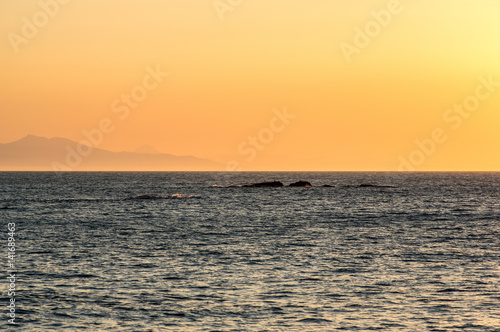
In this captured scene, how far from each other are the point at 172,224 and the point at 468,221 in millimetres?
40733

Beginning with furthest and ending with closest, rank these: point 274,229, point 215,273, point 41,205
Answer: point 41,205, point 274,229, point 215,273

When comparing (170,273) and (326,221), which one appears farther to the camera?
(326,221)

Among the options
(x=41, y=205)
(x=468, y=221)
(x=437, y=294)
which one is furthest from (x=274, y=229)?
(x=41, y=205)

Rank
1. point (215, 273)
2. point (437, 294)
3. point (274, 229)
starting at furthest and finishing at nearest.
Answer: point (274, 229) < point (215, 273) < point (437, 294)

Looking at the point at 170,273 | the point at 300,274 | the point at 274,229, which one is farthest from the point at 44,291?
the point at 274,229

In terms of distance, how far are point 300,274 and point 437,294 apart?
381 inches

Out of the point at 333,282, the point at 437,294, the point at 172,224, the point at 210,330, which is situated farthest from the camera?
the point at 172,224

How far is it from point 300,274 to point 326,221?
4203 cm

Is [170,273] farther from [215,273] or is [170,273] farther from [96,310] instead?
[96,310]

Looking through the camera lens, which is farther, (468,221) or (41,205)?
(41,205)

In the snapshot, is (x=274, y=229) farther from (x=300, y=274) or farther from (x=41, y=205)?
(x=41, y=205)

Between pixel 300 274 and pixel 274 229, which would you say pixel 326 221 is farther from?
pixel 300 274

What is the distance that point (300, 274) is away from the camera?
137 feet

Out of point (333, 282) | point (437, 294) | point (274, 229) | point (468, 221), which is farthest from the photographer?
point (468, 221)
